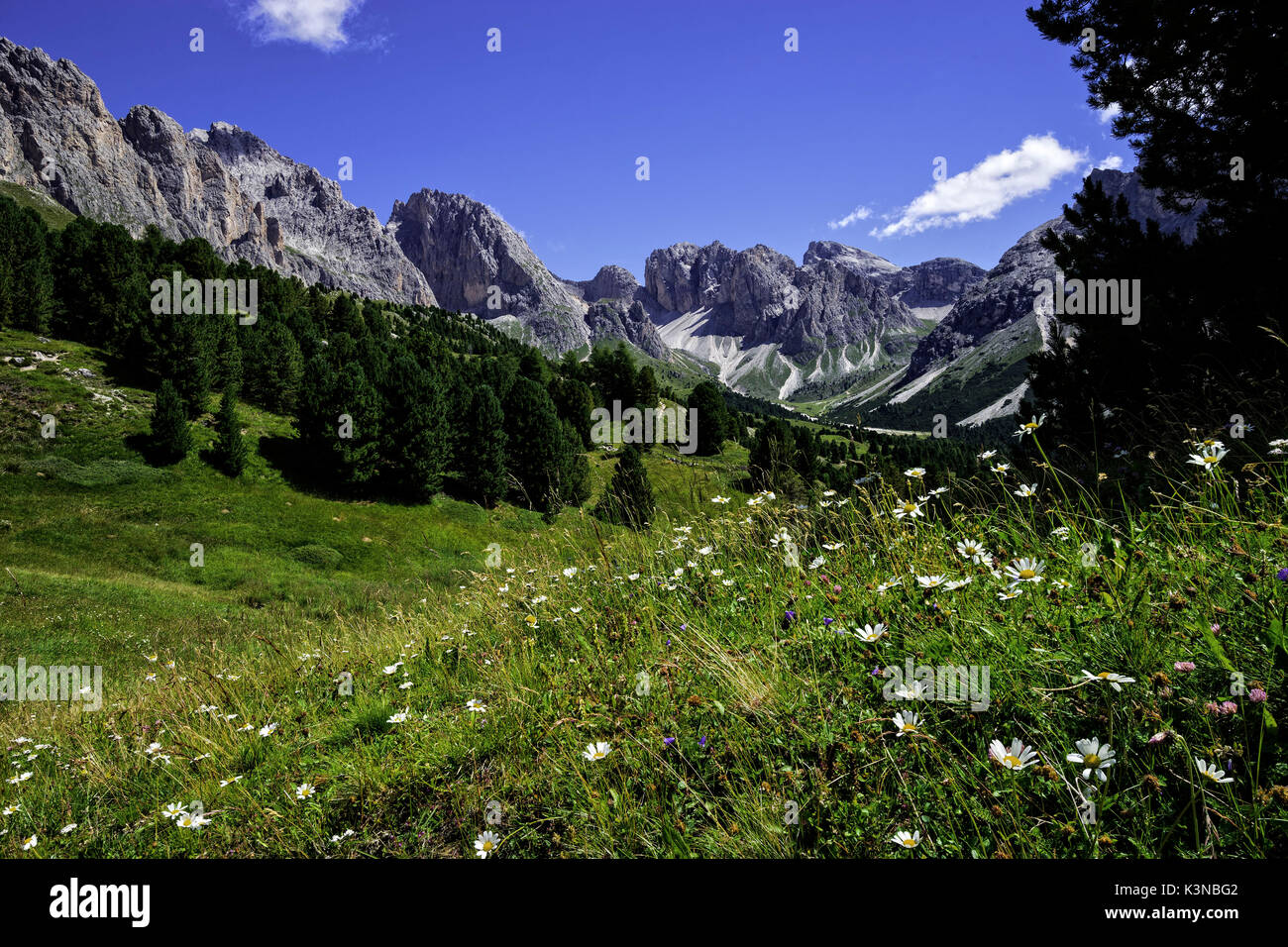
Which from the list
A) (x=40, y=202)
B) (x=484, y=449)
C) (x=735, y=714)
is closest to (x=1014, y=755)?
(x=735, y=714)

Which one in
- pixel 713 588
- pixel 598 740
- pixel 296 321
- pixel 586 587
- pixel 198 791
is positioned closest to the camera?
pixel 598 740

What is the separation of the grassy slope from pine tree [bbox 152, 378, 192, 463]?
1722 inches

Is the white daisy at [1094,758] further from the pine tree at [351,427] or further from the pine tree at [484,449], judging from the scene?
the pine tree at [484,449]

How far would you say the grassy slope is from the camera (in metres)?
2.01

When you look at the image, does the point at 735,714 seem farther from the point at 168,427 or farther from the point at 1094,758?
the point at 168,427

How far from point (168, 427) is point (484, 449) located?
2334cm

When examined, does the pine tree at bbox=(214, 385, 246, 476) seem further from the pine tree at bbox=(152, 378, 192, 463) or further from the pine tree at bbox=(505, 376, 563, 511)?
the pine tree at bbox=(505, 376, 563, 511)

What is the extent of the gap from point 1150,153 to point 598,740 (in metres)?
12.4

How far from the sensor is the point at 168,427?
40.2 metres

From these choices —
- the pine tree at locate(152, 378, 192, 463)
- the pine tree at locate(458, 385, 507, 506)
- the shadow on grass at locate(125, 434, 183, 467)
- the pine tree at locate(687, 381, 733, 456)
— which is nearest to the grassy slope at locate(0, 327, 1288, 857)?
the pine tree at locate(152, 378, 192, 463)

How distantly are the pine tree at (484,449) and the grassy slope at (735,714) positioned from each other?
47.3 metres
